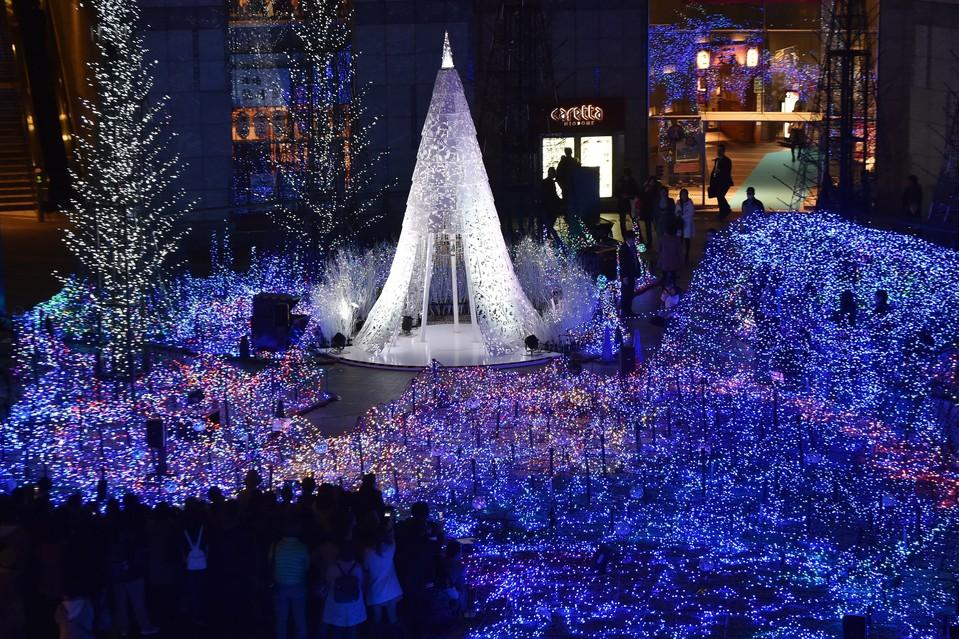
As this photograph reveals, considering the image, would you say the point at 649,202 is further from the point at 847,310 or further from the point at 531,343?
the point at 847,310

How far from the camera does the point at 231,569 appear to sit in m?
10.0

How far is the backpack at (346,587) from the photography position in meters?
9.61

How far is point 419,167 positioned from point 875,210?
10721 mm

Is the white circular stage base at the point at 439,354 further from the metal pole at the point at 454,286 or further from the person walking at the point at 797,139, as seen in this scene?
the person walking at the point at 797,139

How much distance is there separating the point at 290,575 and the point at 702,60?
2213cm

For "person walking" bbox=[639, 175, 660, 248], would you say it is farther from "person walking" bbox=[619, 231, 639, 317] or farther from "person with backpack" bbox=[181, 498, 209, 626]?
"person with backpack" bbox=[181, 498, 209, 626]

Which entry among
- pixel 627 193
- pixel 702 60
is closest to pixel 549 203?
pixel 627 193

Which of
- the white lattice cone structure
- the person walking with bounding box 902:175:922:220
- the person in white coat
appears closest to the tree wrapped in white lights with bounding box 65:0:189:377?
the white lattice cone structure

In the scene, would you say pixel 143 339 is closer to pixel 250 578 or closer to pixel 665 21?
pixel 250 578

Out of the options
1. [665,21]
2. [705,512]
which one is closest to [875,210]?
[665,21]

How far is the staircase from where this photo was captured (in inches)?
1277

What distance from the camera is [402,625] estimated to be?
10.1 m

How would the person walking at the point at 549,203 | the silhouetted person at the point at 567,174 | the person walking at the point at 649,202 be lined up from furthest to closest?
1. the silhouetted person at the point at 567,174
2. the person walking at the point at 649,202
3. the person walking at the point at 549,203

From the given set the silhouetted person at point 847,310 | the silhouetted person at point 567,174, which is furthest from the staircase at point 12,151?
the silhouetted person at point 847,310
